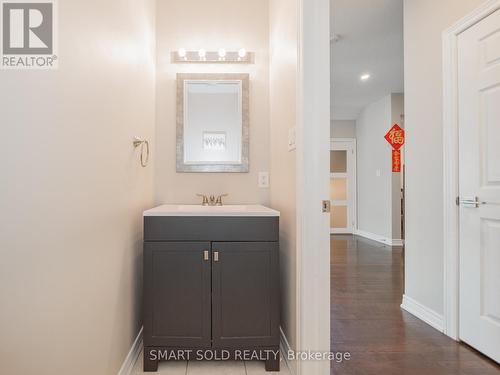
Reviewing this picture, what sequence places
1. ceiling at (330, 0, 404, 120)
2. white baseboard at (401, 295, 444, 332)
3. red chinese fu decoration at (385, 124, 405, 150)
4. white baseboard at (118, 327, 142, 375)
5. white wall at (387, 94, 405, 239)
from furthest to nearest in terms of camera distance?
1. white wall at (387, 94, 405, 239)
2. red chinese fu decoration at (385, 124, 405, 150)
3. ceiling at (330, 0, 404, 120)
4. white baseboard at (401, 295, 444, 332)
5. white baseboard at (118, 327, 142, 375)

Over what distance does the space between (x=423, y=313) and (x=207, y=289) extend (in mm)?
1860

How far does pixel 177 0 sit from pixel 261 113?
1.16m

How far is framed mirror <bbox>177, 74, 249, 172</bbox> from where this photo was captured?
235 cm

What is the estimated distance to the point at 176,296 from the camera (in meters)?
1.70

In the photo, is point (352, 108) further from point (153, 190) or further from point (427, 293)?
point (153, 190)

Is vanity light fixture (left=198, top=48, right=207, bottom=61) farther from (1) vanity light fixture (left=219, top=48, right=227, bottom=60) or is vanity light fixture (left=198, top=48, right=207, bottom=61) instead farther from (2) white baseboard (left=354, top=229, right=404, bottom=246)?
(2) white baseboard (left=354, top=229, right=404, bottom=246)

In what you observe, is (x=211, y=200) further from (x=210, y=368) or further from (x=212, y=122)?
(x=210, y=368)

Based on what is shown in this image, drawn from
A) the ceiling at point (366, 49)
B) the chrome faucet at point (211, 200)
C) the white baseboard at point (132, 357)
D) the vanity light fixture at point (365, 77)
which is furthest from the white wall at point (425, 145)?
the white baseboard at point (132, 357)

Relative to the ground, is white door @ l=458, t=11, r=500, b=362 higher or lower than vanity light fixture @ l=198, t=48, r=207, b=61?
lower

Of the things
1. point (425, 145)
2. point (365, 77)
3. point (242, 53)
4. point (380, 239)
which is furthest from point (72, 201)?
point (380, 239)

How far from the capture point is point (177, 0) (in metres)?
→ 2.38

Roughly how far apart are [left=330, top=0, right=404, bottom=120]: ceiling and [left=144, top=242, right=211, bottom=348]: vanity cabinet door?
2815 millimetres

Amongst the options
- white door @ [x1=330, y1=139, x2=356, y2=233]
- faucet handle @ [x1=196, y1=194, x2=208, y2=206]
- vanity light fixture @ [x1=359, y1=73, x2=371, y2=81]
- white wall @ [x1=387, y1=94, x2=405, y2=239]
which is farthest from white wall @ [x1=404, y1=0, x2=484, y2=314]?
white door @ [x1=330, y1=139, x2=356, y2=233]

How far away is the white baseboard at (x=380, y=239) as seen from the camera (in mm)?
5305
